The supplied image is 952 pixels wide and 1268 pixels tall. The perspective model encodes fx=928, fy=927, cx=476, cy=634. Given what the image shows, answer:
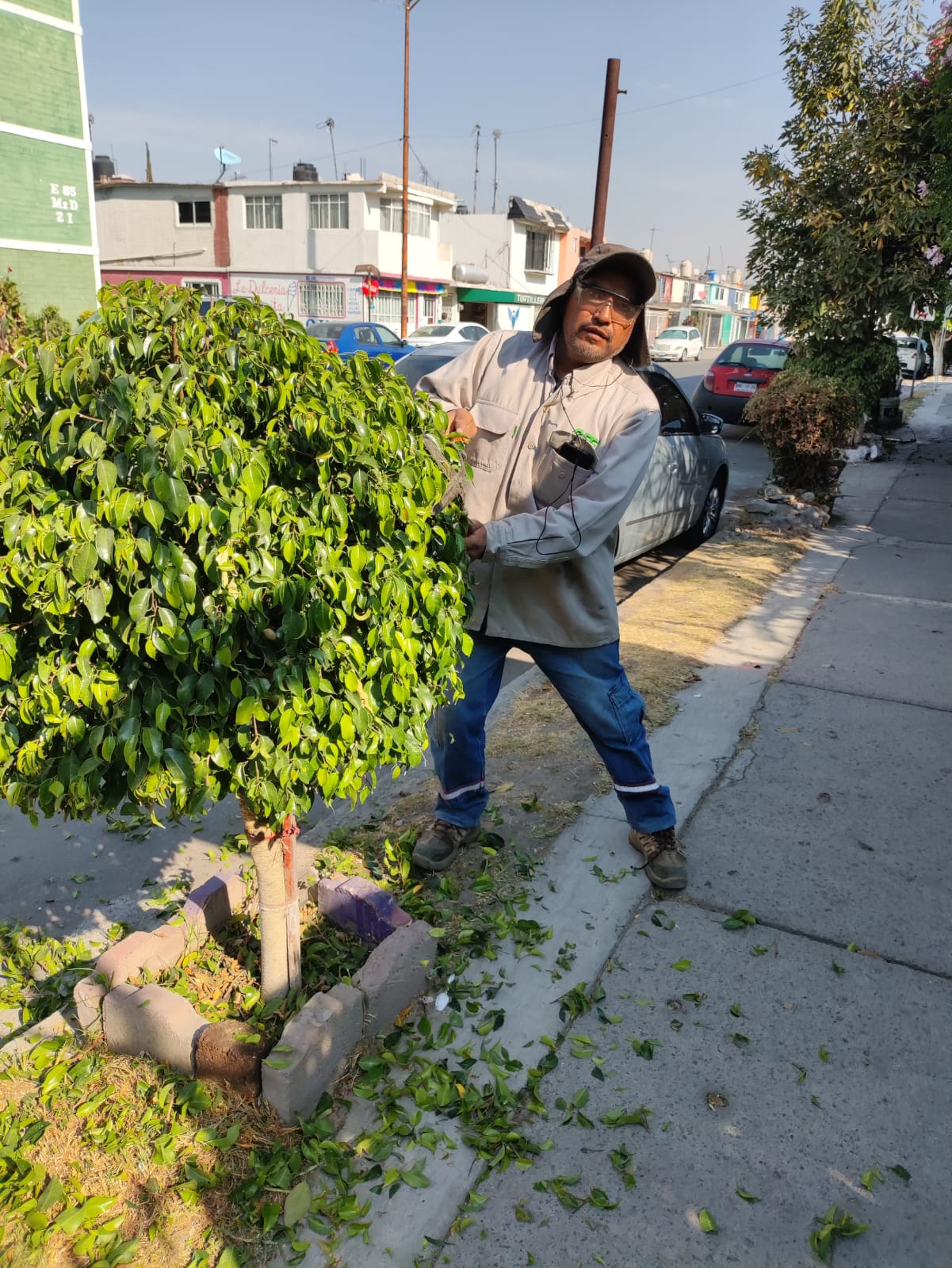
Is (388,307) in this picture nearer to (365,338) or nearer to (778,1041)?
(365,338)

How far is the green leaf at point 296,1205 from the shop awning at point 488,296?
45.0 metres

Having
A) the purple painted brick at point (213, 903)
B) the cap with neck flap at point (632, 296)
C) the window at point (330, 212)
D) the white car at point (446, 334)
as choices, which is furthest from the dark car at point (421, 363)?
the window at point (330, 212)

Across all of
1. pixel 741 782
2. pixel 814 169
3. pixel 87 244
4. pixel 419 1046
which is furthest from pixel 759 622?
pixel 87 244

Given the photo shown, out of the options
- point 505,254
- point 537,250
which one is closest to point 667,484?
point 505,254

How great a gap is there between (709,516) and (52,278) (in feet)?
58.3

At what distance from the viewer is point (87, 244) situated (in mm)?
21344

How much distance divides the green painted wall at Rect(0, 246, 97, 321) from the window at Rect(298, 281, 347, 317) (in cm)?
1719

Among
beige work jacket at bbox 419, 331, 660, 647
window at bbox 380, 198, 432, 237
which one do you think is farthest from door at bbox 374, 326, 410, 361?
beige work jacket at bbox 419, 331, 660, 647

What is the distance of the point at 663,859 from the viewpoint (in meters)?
3.39

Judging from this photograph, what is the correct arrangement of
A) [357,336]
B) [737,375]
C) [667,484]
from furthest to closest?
[357,336]
[737,375]
[667,484]

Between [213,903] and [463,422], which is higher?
[463,422]

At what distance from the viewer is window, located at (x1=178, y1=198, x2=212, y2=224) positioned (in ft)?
129

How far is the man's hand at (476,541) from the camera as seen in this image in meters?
2.73

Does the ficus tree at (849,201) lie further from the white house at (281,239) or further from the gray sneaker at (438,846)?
the white house at (281,239)
